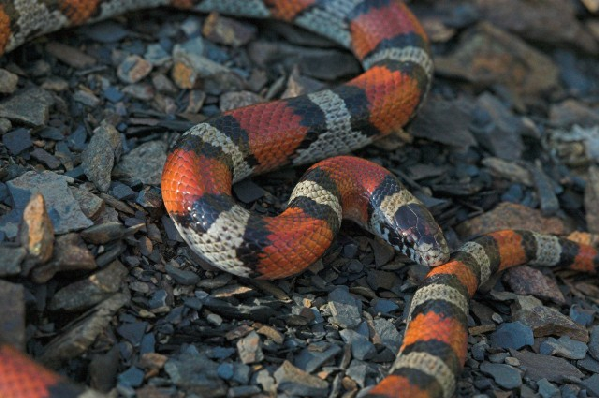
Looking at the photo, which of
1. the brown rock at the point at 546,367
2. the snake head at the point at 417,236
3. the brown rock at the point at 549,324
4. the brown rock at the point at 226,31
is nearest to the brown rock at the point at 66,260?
the snake head at the point at 417,236

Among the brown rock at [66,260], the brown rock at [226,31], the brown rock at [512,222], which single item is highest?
the brown rock at [226,31]

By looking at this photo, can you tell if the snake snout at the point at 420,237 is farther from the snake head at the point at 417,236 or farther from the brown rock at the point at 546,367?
the brown rock at the point at 546,367

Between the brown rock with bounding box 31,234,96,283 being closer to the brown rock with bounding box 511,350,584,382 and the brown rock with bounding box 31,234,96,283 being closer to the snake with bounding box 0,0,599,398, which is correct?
the snake with bounding box 0,0,599,398

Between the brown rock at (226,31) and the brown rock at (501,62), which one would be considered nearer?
the brown rock at (226,31)

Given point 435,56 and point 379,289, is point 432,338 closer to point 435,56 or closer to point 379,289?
point 379,289

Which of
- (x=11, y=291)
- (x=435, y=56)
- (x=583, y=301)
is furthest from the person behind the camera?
(x=435, y=56)

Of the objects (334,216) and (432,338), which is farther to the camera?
(334,216)

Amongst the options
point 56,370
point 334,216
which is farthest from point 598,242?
point 56,370
